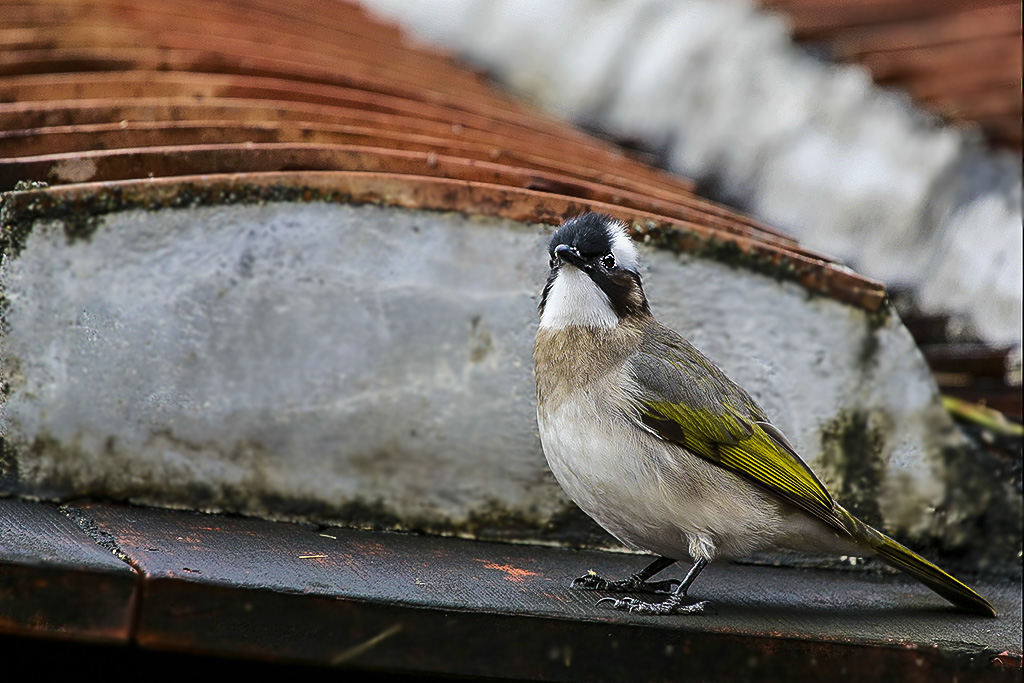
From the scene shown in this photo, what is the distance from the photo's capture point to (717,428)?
3129 millimetres

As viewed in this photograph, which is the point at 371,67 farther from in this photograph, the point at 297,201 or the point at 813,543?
the point at 813,543

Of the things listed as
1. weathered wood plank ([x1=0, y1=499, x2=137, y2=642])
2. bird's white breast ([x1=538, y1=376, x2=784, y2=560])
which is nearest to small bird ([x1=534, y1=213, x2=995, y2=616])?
bird's white breast ([x1=538, y1=376, x2=784, y2=560])

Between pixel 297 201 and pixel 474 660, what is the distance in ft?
4.89

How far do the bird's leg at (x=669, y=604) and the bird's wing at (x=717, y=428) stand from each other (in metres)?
0.30

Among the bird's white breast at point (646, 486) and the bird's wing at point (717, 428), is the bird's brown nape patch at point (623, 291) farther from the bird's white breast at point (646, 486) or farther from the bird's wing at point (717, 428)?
the bird's white breast at point (646, 486)

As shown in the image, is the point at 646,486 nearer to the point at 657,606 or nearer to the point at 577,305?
the point at 657,606

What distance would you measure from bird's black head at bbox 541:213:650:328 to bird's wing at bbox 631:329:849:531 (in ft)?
0.51

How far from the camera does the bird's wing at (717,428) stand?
311cm

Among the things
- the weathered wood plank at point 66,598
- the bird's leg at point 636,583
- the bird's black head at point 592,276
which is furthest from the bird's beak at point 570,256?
the weathered wood plank at point 66,598

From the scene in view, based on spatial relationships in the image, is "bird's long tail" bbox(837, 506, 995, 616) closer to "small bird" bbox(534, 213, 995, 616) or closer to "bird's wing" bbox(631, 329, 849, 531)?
"small bird" bbox(534, 213, 995, 616)

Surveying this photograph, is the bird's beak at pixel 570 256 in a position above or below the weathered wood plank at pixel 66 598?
above

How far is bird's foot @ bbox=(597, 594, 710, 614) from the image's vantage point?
2.88m

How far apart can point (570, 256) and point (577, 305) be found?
8.1 inches

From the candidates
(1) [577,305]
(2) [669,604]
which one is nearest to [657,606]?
(2) [669,604]
